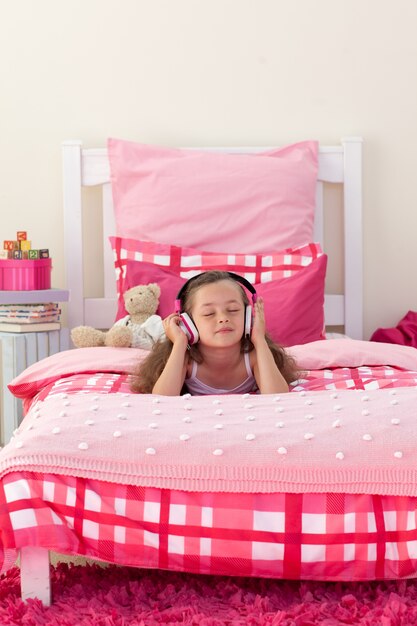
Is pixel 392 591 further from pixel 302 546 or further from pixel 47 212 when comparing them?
pixel 47 212

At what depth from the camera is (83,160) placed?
3.25m

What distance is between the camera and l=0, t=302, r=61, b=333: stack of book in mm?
2912

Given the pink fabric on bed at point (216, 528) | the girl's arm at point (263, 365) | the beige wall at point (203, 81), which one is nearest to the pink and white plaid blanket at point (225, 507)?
the pink fabric on bed at point (216, 528)

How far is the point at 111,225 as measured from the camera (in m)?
3.27

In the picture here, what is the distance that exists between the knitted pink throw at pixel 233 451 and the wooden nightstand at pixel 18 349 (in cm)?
117

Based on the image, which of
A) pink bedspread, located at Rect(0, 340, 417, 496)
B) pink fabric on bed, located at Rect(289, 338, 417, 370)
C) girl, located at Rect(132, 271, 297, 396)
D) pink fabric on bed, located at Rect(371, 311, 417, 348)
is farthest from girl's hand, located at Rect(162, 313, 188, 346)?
pink fabric on bed, located at Rect(371, 311, 417, 348)

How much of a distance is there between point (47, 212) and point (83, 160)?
0.78 ft

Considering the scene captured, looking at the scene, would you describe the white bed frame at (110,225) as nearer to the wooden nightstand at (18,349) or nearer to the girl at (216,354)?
the wooden nightstand at (18,349)

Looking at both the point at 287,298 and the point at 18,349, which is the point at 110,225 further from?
the point at 287,298

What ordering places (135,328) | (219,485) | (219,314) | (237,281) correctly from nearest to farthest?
(219,485) < (219,314) < (237,281) < (135,328)

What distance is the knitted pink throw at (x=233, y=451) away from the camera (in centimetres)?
162

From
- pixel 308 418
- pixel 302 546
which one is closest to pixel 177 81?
pixel 308 418

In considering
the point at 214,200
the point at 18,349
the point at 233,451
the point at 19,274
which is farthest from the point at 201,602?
the point at 214,200

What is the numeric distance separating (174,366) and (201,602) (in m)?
0.64
